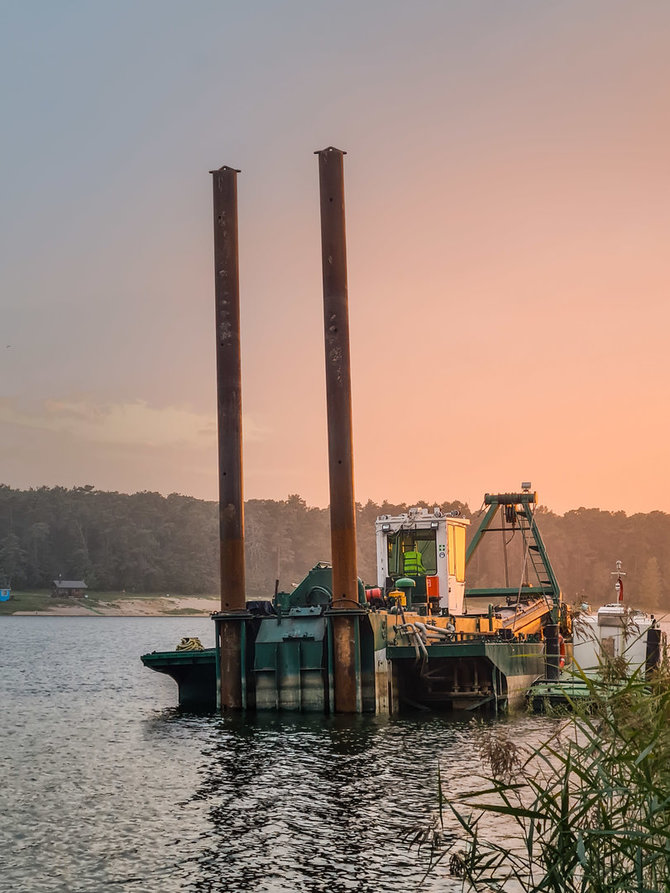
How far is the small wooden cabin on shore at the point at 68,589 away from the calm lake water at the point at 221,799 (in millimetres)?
157565

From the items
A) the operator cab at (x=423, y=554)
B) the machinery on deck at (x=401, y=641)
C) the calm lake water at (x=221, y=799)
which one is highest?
the operator cab at (x=423, y=554)

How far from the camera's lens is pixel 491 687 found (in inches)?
1212

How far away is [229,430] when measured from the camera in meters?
29.1

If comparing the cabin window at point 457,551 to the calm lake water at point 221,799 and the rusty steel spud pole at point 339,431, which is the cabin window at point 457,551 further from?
the rusty steel spud pole at point 339,431

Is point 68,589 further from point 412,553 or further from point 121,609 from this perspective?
point 412,553

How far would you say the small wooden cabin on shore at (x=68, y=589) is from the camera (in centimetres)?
18512

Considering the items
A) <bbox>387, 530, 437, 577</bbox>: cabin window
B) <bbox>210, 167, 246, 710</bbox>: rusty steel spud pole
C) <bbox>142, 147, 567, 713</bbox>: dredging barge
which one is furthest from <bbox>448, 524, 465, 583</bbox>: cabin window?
<bbox>210, 167, 246, 710</bbox>: rusty steel spud pole

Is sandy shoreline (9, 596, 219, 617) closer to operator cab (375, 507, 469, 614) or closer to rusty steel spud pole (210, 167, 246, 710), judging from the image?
operator cab (375, 507, 469, 614)

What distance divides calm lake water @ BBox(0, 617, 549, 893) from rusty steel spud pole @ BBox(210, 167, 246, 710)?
7.02 ft

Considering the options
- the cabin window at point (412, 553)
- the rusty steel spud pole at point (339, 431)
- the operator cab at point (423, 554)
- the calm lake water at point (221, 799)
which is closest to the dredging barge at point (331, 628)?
the rusty steel spud pole at point (339, 431)

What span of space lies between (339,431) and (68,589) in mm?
167519

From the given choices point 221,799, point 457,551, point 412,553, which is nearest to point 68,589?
point 457,551

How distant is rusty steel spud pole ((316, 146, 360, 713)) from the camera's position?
26594 mm

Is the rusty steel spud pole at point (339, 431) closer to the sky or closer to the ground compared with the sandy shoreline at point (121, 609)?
closer to the sky
